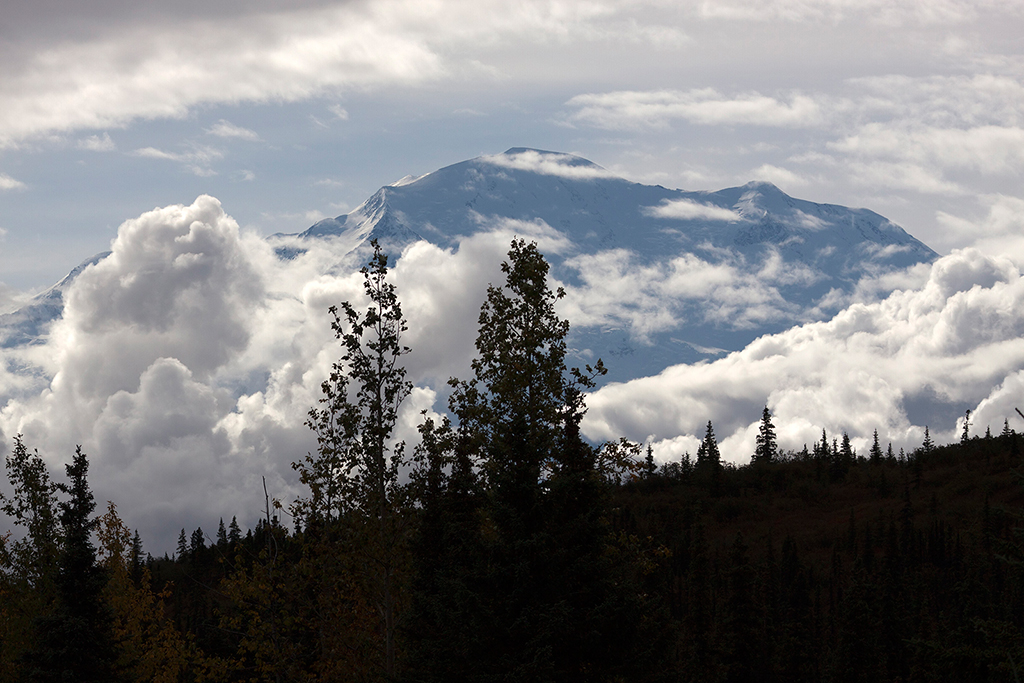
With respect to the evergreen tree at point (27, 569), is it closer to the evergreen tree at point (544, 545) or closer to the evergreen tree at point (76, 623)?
the evergreen tree at point (76, 623)

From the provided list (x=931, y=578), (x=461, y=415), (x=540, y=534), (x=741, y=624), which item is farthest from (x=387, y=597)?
(x=931, y=578)

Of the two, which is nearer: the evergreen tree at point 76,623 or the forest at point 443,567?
A: the forest at point 443,567

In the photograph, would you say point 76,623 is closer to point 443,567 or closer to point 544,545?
point 443,567

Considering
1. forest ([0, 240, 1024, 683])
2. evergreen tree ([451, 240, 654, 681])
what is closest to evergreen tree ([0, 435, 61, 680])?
forest ([0, 240, 1024, 683])

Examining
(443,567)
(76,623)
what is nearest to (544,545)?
(443,567)

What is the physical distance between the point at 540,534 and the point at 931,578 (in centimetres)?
14735

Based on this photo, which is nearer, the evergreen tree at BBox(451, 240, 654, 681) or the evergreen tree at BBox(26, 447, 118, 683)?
the evergreen tree at BBox(451, 240, 654, 681)

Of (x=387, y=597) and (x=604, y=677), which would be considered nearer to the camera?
(x=604, y=677)

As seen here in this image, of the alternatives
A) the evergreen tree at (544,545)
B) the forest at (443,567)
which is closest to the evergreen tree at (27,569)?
the forest at (443,567)

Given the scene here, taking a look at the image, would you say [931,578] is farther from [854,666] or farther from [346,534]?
[346,534]

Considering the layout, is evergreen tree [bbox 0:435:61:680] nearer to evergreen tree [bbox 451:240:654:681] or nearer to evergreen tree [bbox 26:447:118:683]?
evergreen tree [bbox 26:447:118:683]

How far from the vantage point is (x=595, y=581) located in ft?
76.4

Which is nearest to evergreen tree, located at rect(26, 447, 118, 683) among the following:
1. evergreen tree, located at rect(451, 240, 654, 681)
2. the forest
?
the forest

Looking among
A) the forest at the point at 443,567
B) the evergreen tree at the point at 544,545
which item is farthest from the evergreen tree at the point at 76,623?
the evergreen tree at the point at 544,545
